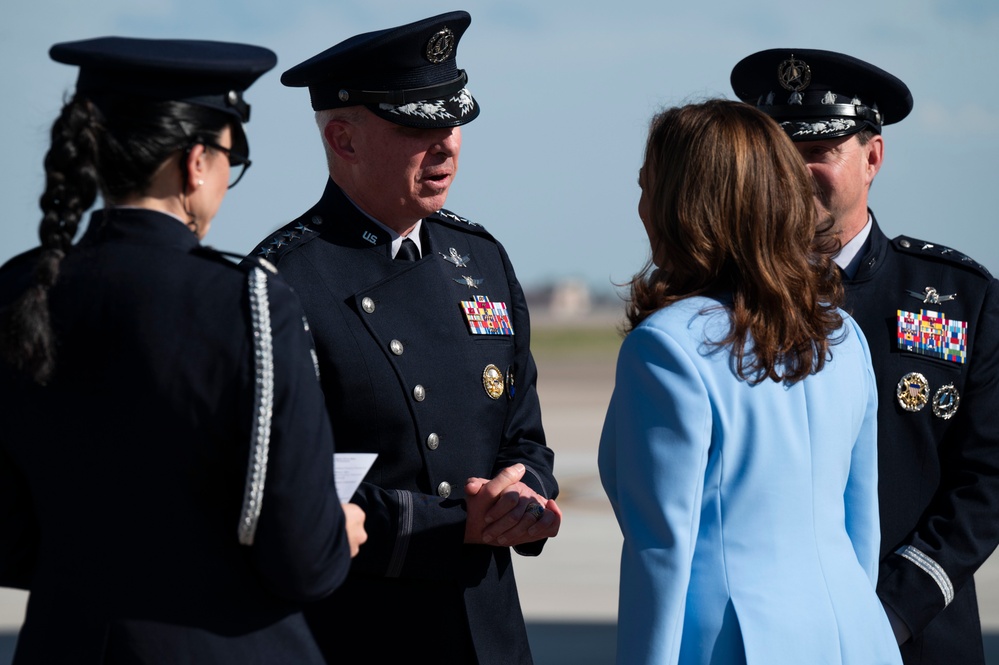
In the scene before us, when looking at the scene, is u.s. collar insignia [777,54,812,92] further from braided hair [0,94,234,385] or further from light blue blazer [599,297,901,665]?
braided hair [0,94,234,385]

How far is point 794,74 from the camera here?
129 inches

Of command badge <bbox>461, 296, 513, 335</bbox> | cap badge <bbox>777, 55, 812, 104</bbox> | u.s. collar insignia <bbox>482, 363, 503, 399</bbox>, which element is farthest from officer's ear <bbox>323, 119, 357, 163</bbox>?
cap badge <bbox>777, 55, 812, 104</bbox>

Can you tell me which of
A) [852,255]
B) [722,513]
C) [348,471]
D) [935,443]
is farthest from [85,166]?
[935,443]

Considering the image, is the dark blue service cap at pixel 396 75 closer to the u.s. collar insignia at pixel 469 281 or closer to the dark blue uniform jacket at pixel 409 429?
the dark blue uniform jacket at pixel 409 429

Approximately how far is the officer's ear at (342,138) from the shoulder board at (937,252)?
1461mm

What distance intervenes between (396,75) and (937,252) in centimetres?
150

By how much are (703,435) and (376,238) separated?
1294 millimetres

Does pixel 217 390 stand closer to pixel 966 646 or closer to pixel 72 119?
pixel 72 119

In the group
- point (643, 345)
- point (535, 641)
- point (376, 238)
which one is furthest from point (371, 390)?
point (535, 641)

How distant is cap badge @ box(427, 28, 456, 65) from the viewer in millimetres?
3197

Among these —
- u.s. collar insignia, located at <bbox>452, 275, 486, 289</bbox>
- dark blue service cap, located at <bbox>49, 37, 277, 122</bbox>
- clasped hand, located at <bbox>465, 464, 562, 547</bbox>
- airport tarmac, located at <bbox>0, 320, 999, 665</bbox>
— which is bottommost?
airport tarmac, located at <bbox>0, 320, 999, 665</bbox>

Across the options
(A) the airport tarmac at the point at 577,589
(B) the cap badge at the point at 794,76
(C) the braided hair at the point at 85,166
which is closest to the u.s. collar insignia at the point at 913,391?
(B) the cap badge at the point at 794,76

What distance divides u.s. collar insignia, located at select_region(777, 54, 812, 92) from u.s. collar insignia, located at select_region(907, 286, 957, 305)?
642mm

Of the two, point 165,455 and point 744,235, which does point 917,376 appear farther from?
point 165,455
